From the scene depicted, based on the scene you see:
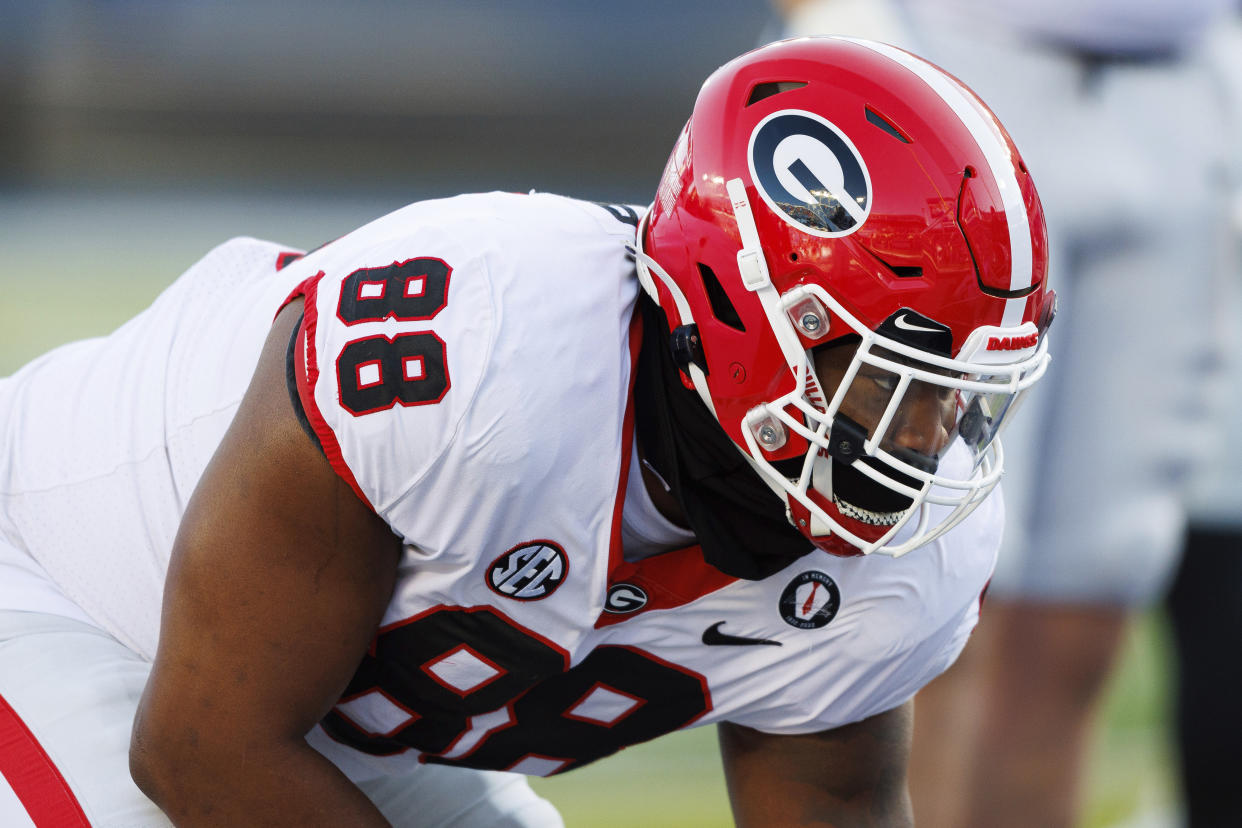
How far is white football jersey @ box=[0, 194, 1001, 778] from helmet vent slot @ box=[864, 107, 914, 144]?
0.35 meters

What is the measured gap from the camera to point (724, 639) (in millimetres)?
1909

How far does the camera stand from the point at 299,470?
1560mm

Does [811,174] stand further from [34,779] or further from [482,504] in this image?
[34,779]

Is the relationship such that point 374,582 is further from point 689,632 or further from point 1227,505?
point 1227,505

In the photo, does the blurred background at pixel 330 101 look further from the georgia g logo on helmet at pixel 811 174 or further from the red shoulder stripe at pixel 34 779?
the georgia g logo on helmet at pixel 811 174

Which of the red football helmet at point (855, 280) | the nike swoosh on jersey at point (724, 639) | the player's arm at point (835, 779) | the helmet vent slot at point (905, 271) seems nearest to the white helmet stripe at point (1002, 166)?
the red football helmet at point (855, 280)

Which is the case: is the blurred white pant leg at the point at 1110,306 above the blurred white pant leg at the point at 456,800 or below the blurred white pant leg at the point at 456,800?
above

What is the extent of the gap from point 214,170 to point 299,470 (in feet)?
32.0

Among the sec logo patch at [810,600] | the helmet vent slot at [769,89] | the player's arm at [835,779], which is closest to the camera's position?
the helmet vent slot at [769,89]

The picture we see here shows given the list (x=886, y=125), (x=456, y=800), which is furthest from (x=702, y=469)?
(x=456, y=800)

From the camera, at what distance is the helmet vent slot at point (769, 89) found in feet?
5.58

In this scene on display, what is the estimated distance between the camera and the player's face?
1633mm

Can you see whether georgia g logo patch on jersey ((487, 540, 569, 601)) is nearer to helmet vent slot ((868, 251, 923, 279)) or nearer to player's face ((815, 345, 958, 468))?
player's face ((815, 345, 958, 468))

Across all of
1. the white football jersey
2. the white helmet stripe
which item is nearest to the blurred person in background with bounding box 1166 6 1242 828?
the white football jersey
